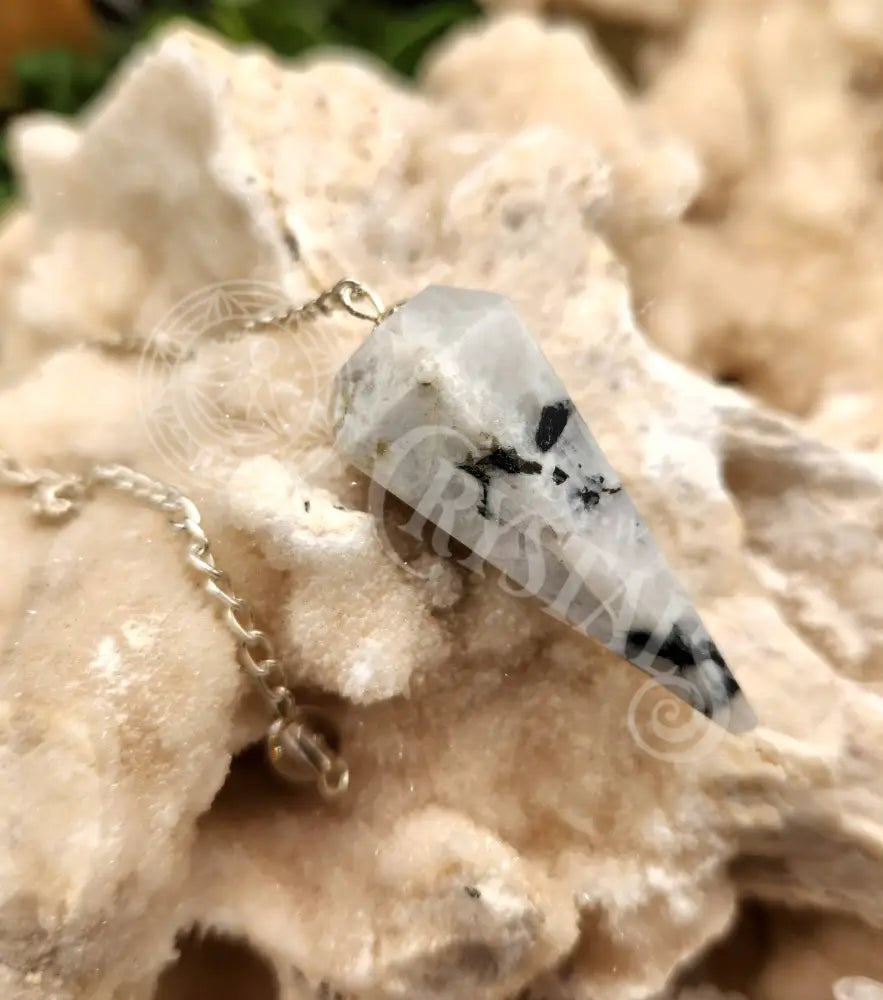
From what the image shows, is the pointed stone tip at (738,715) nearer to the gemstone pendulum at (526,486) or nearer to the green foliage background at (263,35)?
the gemstone pendulum at (526,486)

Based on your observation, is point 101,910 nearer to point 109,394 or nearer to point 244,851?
point 244,851

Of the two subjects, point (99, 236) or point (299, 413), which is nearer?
point (299, 413)

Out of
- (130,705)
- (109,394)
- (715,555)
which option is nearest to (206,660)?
(130,705)

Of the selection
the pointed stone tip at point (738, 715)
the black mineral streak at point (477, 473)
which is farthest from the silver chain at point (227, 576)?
the pointed stone tip at point (738, 715)

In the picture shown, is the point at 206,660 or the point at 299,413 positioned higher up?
the point at 299,413

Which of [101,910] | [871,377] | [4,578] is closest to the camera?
[101,910]
